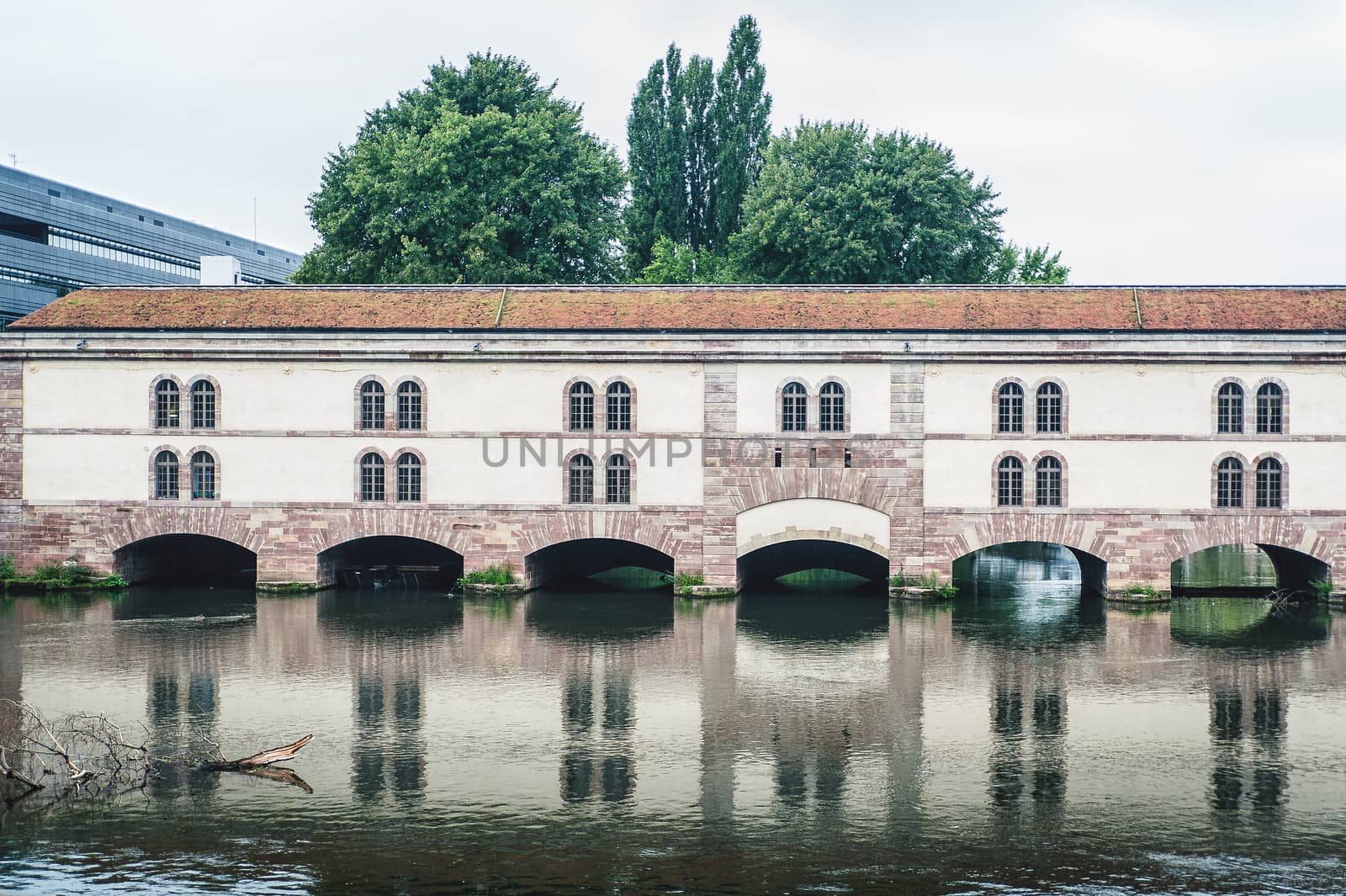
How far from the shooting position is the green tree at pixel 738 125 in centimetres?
7675

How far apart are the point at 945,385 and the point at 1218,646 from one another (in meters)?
12.8

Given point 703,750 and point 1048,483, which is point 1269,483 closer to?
point 1048,483

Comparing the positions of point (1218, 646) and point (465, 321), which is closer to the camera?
point (1218, 646)

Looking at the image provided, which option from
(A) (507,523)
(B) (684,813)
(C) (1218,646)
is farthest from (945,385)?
(B) (684,813)

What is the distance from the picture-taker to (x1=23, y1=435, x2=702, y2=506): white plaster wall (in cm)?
4456

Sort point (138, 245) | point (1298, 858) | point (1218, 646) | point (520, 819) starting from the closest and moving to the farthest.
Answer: point (1298, 858), point (520, 819), point (1218, 646), point (138, 245)

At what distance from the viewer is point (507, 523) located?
4500 cm

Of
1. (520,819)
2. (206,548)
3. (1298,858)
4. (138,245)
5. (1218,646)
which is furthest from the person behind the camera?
(138,245)

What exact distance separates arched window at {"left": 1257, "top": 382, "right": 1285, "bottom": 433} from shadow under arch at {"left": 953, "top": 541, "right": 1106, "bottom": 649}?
7.22 meters

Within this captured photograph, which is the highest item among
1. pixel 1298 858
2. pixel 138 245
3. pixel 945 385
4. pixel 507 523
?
pixel 138 245

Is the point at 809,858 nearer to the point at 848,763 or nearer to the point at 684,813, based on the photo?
the point at 684,813

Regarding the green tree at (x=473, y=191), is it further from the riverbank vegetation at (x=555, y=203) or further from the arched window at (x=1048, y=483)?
the arched window at (x=1048, y=483)

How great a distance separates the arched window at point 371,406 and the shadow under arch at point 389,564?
13.4 ft

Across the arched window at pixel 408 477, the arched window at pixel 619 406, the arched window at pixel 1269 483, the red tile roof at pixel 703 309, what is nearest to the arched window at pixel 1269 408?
the arched window at pixel 1269 483
